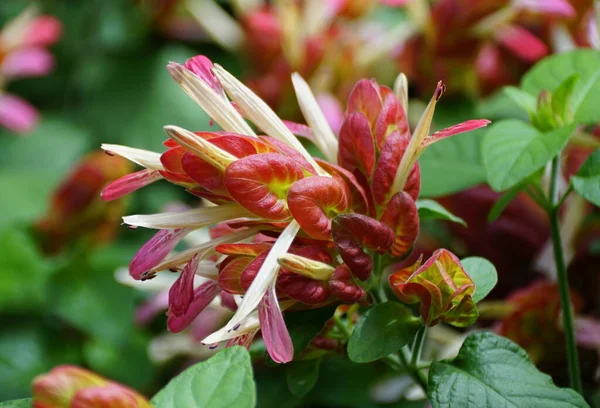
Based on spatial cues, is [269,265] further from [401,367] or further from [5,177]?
[5,177]

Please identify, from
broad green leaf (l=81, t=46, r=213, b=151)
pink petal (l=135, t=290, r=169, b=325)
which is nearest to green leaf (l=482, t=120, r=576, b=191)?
pink petal (l=135, t=290, r=169, b=325)

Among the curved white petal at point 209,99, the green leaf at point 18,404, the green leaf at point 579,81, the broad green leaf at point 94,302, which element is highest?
the curved white petal at point 209,99

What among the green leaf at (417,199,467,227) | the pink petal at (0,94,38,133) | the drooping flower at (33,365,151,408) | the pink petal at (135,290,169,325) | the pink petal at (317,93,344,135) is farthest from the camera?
the pink petal at (0,94,38,133)

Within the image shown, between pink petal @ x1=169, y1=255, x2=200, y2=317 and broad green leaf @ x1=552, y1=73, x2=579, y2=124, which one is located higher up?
broad green leaf @ x1=552, y1=73, x2=579, y2=124

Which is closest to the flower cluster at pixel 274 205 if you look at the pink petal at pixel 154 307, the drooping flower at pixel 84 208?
the pink petal at pixel 154 307

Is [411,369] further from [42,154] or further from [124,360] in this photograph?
[42,154]

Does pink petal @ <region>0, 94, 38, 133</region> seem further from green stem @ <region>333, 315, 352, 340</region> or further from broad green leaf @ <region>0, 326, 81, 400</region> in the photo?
green stem @ <region>333, 315, 352, 340</region>

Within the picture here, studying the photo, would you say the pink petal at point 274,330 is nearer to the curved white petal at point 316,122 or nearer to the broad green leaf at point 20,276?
the curved white petal at point 316,122

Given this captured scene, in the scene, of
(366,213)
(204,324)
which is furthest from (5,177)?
(366,213)
